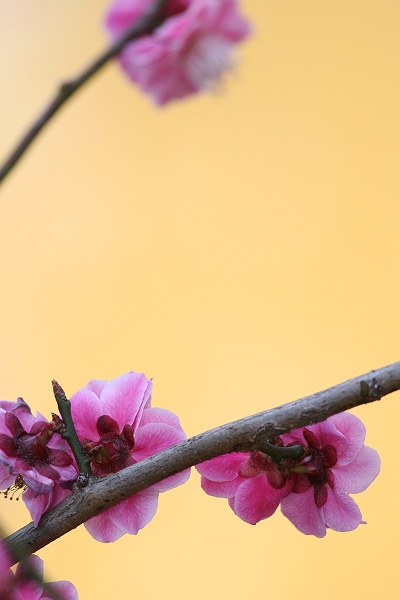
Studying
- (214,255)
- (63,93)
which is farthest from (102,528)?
(214,255)

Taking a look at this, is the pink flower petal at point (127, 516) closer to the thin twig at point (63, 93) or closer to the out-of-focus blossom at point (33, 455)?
the out-of-focus blossom at point (33, 455)

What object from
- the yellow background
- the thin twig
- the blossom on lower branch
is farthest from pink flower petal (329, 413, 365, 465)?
the yellow background

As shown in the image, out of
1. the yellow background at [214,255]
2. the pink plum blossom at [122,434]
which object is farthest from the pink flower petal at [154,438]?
the yellow background at [214,255]

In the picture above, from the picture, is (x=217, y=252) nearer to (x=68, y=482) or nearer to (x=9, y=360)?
(x=9, y=360)

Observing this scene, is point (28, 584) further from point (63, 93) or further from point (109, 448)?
point (63, 93)

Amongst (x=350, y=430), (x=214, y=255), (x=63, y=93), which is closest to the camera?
(x=63, y=93)

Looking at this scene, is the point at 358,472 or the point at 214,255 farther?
the point at 214,255
